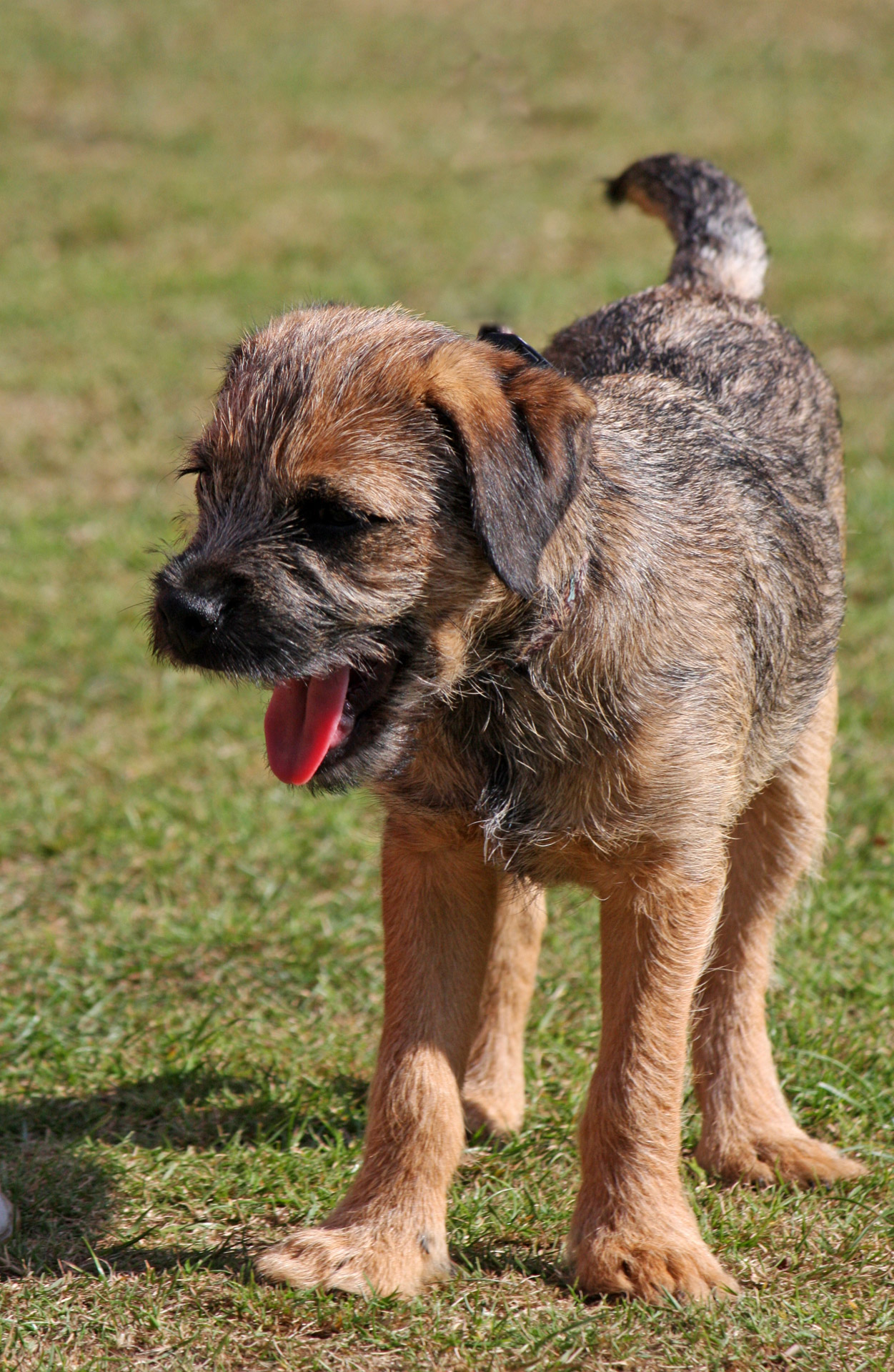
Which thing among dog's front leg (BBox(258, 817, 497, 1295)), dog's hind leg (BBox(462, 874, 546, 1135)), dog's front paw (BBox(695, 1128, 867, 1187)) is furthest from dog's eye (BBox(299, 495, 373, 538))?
dog's front paw (BBox(695, 1128, 867, 1187))

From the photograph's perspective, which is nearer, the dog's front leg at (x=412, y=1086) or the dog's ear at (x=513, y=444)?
the dog's ear at (x=513, y=444)

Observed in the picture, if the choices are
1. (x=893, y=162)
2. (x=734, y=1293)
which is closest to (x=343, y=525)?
(x=734, y=1293)

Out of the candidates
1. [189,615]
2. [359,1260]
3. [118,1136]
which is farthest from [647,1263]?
[189,615]

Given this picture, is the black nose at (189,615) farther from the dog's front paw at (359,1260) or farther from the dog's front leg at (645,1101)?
the dog's front paw at (359,1260)

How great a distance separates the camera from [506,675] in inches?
127

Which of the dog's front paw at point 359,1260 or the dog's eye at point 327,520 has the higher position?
the dog's eye at point 327,520

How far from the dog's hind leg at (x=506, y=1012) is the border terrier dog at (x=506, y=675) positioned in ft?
0.42

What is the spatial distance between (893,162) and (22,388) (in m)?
7.95

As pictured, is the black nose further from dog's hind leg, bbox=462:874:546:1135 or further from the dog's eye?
dog's hind leg, bbox=462:874:546:1135

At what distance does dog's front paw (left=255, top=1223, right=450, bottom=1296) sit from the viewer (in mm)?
3303

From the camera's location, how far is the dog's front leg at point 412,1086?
3346mm

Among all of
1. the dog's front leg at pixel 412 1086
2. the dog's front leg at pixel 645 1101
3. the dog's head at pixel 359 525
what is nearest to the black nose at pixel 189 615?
the dog's head at pixel 359 525

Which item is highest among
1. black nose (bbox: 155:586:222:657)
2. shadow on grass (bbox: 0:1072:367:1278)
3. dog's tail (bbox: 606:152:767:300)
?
dog's tail (bbox: 606:152:767:300)

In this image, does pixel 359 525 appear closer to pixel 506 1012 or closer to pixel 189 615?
pixel 189 615
